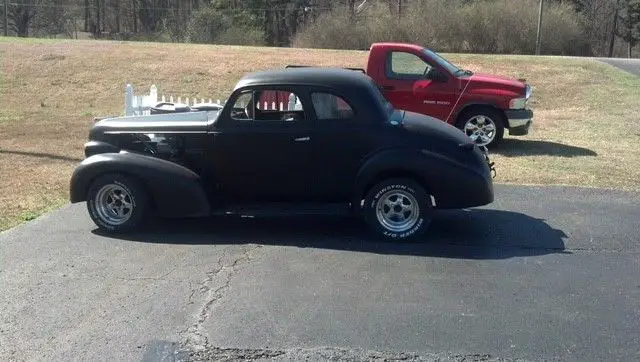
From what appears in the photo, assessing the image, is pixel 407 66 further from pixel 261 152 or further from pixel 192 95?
pixel 192 95

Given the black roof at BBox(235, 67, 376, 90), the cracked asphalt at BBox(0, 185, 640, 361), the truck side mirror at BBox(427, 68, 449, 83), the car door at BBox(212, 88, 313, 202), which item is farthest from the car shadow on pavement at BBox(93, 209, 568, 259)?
the truck side mirror at BBox(427, 68, 449, 83)

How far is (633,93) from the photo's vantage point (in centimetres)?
2236

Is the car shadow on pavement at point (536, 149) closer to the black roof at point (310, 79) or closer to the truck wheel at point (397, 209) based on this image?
the black roof at point (310, 79)

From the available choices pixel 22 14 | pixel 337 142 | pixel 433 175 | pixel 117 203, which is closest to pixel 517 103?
pixel 433 175

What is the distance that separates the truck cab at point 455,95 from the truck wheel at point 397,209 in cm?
590

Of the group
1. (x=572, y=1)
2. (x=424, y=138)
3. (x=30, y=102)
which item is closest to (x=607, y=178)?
(x=424, y=138)

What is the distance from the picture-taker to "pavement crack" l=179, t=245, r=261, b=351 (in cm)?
529

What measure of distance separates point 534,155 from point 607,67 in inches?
667

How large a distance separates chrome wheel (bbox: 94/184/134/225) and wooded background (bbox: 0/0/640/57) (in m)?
36.6

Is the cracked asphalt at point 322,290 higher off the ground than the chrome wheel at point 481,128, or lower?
lower

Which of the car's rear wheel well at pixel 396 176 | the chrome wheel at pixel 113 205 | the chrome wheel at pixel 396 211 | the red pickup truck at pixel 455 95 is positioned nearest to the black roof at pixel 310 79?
the car's rear wheel well at pixel 396 176

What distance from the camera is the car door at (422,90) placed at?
13.4 meters

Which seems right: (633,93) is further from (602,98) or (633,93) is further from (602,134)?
(602,134)

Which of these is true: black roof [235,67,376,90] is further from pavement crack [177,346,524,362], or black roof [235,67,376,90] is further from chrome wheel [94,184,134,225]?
pavement crack [177,346,524,362]
